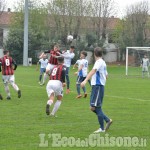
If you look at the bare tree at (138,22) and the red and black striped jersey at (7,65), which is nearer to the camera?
the red and black striped jersey at (7,65)

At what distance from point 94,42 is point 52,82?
55797 mm

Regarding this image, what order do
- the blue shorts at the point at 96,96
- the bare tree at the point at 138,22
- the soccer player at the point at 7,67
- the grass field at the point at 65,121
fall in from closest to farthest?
1. the grass field at the point at 65,121
2. the blue shorts at the point at 96,96
3. the soccer player at the point at 7,67
4. the bare tree at the point at 138,22

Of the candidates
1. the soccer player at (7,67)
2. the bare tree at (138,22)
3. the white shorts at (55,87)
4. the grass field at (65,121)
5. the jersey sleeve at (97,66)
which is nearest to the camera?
the grass field at (65,121)

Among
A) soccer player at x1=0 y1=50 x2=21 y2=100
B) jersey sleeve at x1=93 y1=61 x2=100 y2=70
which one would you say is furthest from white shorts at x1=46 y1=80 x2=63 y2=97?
soccer player at x1=0 y1=50 x2=21 y2=100

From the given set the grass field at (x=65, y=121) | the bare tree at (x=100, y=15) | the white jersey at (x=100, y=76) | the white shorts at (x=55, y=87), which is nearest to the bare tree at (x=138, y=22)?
the bare tree at (x=100, y=15)

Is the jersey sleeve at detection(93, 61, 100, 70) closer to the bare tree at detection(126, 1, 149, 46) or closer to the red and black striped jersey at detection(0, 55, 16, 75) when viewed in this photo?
the red and black striped jersey at detection(0, 55, 16, 75)

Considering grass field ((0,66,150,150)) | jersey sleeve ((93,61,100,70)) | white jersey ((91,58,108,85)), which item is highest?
jersey sleeve ((93,61,100,70))

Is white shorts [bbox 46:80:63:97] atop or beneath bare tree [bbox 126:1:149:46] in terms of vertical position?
beneath

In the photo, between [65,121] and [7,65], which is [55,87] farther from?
[7,65]

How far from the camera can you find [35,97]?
19.0m

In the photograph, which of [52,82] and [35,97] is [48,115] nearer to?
[52,82]

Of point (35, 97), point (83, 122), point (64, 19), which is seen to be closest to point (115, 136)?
point (83, 122)

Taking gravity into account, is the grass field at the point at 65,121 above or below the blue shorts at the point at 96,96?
below

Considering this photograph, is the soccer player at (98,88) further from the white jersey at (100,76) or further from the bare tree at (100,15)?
the bare tree at (100,15)
